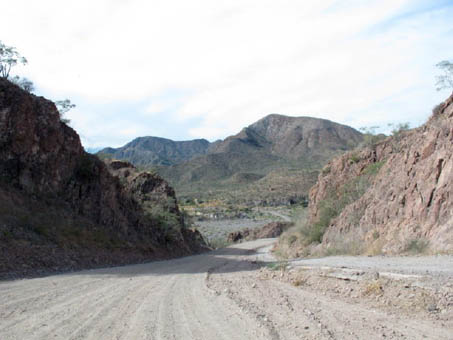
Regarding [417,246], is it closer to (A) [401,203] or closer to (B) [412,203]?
(B) [412,203]

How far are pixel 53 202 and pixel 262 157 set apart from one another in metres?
122

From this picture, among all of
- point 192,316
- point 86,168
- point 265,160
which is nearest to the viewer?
point 192,316

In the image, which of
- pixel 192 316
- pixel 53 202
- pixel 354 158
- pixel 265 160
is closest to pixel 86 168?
pixel 53 202

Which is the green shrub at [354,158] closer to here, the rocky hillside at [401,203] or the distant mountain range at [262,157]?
the rocky hillside at [401,203]

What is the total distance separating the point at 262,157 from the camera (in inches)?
5600

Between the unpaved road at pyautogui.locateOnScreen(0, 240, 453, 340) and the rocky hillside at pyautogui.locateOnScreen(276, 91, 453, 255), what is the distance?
6204 mm

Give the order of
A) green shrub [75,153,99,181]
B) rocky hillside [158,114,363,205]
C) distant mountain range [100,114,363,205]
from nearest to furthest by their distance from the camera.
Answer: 1. green shrub [75,153,99,181]
2. rocky hillside [158,114,363,205]
3. distant mountain range [100,114,363,205]

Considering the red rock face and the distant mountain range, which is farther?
the distant mountain range

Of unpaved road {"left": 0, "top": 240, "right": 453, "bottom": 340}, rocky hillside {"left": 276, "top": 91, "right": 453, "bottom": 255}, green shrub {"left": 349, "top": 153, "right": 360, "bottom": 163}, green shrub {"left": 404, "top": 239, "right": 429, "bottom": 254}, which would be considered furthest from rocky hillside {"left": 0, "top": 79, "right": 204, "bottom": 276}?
green shrub {"left": 349, "top": 153, "right": 360, "bottom": 163}

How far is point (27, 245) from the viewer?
1614cm

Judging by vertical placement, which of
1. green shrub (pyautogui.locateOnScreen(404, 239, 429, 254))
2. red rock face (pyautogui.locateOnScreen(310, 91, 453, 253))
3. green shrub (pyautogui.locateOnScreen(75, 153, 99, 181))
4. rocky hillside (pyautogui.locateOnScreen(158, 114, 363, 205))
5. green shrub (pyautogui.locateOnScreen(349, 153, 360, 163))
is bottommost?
green shrub (pyautogui.locateOnScreen(404, 239, 429, 254))

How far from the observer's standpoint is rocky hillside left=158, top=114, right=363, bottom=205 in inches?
4254

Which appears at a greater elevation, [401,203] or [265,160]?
[265,160]

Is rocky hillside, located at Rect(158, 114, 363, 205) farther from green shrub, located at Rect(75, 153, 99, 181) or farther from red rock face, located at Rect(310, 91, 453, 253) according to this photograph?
red rock face, located at Rect(310, 91, 453, 253)
